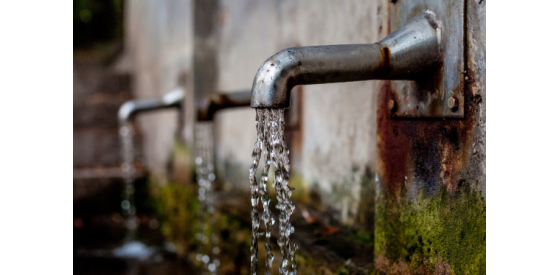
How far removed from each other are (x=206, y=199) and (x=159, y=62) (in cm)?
234

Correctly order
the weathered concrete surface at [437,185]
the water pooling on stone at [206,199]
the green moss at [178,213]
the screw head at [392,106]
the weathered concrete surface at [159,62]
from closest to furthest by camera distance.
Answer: the weathered concrete surface at [437,185] < the screw head at [392,106] < the water pooling on stone at [206,199] < the green moss at [178,213] < the weathered concrete surface at [159,62]

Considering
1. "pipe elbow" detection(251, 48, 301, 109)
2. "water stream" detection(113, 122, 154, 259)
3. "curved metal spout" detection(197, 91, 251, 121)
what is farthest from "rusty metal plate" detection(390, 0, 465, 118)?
"water stream" detection(113, 122, 154, 259)

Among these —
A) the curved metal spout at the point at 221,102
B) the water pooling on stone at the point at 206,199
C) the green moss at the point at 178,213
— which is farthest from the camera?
the green moss at the point at 178,213

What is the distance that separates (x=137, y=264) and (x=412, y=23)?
3.26 meters

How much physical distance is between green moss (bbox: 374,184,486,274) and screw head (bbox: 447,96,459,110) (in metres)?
0.22

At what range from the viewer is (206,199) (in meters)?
3.46

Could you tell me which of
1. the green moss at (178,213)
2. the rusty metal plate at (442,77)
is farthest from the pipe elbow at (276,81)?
the green moss at (178,213)

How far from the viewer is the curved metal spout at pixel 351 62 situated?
1.20m

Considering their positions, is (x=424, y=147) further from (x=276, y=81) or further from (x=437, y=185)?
(x=276, y=81)

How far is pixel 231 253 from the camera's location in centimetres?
307

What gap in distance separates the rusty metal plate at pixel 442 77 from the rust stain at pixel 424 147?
0.03m

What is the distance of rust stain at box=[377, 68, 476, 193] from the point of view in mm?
1233

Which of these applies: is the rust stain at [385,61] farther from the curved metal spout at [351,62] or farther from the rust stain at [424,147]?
the rust stain at [424,147]

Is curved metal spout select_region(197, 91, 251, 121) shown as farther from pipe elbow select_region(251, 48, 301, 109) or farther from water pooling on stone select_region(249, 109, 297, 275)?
pipe elbow select_region(251, 48, 301, 109)
